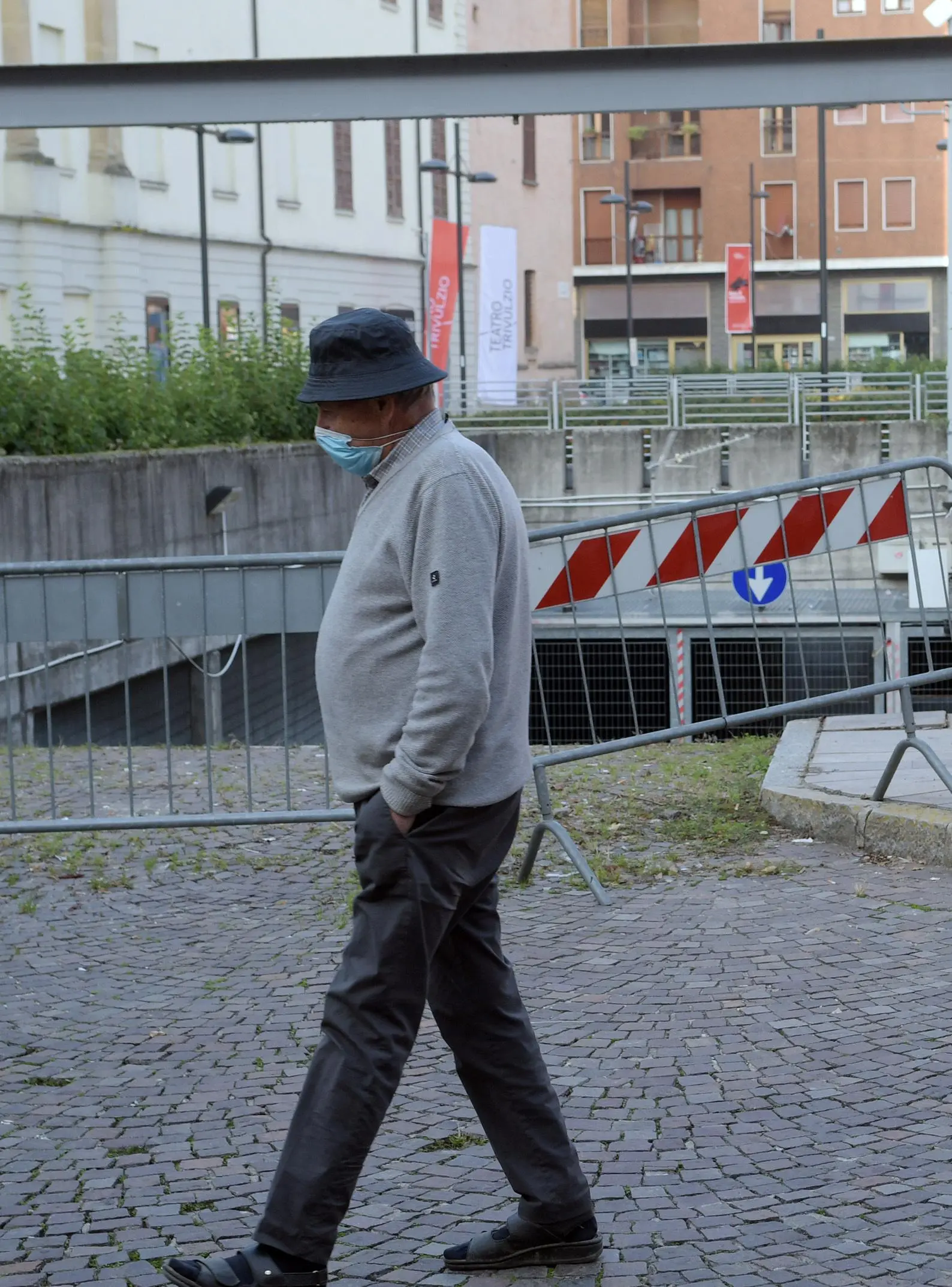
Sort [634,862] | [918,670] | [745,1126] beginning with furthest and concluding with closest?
[918,670] → [634,862] → [745,1126]

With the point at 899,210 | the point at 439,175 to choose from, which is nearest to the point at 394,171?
the point at 439,175

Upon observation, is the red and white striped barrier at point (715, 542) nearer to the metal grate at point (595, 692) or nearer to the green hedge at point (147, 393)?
the metal grate at point (595, 692)

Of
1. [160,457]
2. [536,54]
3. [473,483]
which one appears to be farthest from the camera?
[160,457]

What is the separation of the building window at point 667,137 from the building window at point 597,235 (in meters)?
2.41

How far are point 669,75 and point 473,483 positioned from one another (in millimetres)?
2773

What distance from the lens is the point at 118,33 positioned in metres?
34.3

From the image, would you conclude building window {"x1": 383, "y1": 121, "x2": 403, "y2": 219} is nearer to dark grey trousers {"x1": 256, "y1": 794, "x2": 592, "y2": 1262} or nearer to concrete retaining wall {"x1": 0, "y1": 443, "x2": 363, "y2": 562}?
concrete retaining wall {"x1": 0, "y1": 443, "x2": 363, "y2": 562}

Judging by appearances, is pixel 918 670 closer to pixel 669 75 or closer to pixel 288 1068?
pixel 669 75

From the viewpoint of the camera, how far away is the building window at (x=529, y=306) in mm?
60094

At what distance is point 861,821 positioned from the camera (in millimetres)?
7281

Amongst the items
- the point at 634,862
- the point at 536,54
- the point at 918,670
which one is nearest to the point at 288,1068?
the point at 634,862

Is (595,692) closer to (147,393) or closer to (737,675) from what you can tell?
(737,675)

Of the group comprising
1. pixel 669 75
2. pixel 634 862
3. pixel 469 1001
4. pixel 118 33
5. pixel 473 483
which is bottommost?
pixel 634 862

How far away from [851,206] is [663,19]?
1007cm
